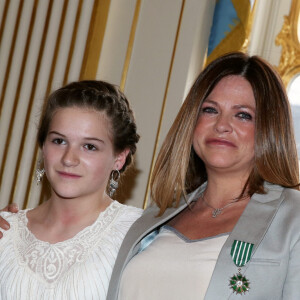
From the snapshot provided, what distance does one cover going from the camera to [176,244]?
2381 mm

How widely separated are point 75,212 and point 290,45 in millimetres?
1720

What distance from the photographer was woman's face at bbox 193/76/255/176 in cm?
240

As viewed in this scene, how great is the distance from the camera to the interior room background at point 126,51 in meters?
3.71

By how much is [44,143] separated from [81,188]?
0.74 feet

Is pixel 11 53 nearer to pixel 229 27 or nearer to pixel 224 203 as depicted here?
pixel 229 27

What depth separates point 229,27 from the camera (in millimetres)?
3777

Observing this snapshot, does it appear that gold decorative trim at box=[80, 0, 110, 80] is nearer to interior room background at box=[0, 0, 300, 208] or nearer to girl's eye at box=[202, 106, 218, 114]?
interior room background at box=[0, 0, 300, 208]

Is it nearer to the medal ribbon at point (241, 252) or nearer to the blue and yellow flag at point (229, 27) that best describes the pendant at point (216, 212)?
the medal ribbon at point (241, 252)

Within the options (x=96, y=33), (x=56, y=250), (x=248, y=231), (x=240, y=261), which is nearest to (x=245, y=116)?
(x=248, y=231)

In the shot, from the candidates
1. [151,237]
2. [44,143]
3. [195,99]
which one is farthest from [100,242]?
[195,99]

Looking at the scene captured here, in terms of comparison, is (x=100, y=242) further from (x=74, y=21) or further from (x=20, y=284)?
(x=74, y=21)

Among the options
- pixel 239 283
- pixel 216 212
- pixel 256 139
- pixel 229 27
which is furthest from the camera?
pixel 229 27

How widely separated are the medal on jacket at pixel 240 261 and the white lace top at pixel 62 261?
47cm

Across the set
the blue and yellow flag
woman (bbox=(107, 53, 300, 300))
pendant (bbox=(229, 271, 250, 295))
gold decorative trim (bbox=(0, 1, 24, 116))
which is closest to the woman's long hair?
woman (bbox=(107, 53, 300, 300))
